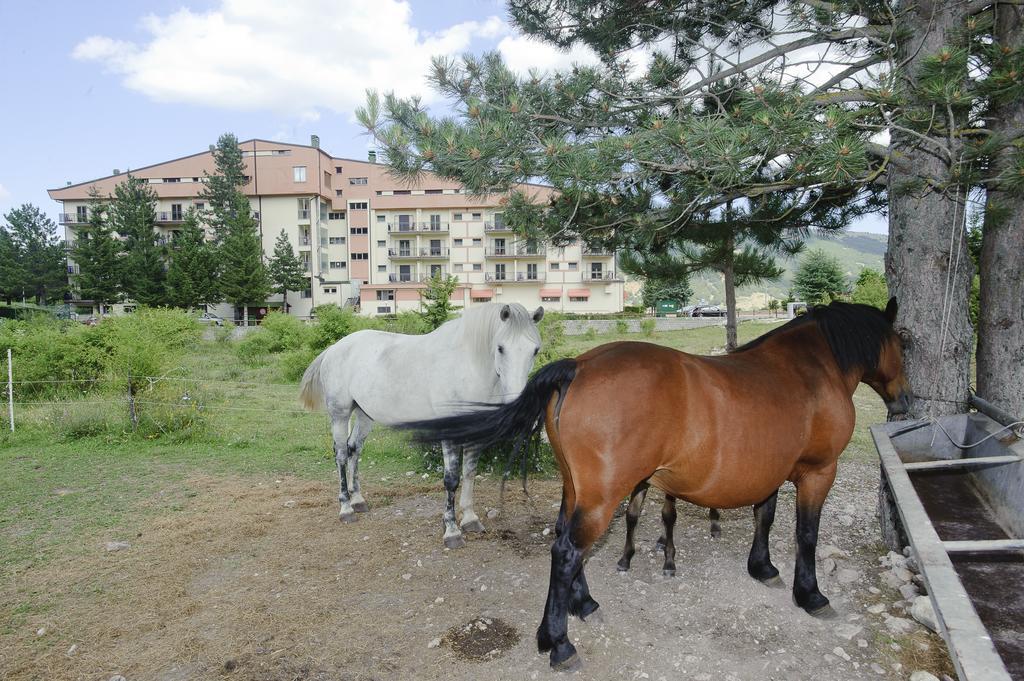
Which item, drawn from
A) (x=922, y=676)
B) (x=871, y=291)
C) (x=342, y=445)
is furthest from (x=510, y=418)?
(x=871, y=291)

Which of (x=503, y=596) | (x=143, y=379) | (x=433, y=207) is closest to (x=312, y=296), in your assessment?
(x=433, y=207)

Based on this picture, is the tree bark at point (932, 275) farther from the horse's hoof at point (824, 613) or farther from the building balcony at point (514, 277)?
the building balcony at point (514, 277)

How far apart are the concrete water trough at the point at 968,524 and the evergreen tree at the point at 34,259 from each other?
57.8 meters

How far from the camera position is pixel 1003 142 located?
9.97 ft

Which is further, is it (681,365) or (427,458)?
(427,458)

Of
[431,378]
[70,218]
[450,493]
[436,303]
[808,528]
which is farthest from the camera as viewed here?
[70,218]

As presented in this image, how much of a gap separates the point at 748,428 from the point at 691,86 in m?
3.15

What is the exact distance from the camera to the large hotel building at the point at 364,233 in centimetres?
4703

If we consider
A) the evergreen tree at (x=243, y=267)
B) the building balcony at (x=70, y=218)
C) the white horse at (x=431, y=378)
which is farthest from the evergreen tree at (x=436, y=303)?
the building balcony at (x=70, y=218)

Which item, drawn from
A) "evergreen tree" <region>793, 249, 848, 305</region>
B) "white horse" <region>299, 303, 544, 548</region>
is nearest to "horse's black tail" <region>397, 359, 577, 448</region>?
"white horse" <region>299, 303, 544, 548</region>

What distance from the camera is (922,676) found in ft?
8.45

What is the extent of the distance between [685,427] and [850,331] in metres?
1.46

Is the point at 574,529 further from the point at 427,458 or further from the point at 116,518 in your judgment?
the point at 116,518

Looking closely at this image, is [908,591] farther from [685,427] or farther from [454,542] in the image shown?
[454,542]
